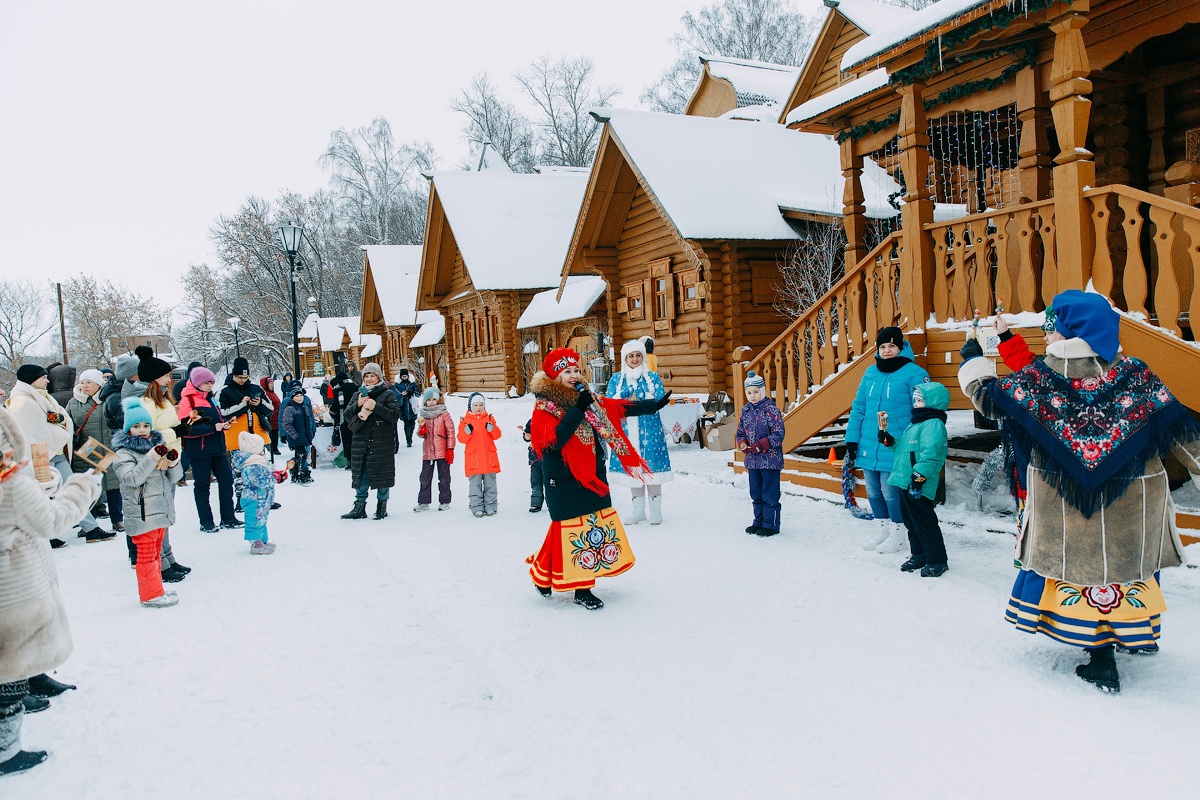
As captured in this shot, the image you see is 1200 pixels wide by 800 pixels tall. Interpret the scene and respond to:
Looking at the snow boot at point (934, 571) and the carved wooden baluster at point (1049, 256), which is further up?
the carved wooden baluster at point (1049, 256)

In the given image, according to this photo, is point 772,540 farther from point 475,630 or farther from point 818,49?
point 818,49

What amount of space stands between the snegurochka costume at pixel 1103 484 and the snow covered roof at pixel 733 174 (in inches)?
360

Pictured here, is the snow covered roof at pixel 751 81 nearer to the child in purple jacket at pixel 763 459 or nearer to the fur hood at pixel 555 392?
the child in purple jacket at pixel 763 459

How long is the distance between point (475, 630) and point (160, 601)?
8.09 feet

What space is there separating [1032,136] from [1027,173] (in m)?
0.36

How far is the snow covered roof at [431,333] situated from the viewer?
29.1 metres

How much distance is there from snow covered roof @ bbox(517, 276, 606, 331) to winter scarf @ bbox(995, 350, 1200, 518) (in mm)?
14657

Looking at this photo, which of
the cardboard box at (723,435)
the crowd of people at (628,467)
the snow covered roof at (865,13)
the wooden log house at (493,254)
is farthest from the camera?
the wooden log house at (493,254)

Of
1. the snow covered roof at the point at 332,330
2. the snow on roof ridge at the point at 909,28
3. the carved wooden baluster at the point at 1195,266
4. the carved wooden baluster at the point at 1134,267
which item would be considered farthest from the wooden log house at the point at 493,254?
the snow covered roof at the point at 332,330

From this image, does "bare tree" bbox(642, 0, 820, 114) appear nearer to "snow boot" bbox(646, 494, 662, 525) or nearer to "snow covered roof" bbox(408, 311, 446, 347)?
"snow covered roof" bbox(408, 311, 446, 347)

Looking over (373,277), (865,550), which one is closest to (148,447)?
(865,550)

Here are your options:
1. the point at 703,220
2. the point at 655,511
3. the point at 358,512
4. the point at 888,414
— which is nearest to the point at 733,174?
the point at 703,220

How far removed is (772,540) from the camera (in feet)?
21.9

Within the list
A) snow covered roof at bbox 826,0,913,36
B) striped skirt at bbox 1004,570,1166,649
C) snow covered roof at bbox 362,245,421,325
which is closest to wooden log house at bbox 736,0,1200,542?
striped skirt at bbox 1004,570,1166,649
